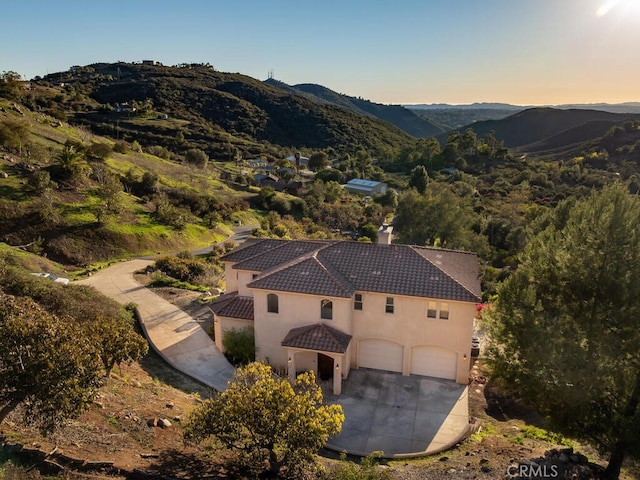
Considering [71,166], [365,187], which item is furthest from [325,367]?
[365,187]

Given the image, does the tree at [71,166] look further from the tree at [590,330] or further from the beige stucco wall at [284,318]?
the tree at [590,330]

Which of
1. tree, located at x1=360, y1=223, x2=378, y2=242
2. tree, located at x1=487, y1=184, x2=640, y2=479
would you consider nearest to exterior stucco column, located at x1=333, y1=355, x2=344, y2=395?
tree, located at x1=487, y1=184, x2=640, y2=479

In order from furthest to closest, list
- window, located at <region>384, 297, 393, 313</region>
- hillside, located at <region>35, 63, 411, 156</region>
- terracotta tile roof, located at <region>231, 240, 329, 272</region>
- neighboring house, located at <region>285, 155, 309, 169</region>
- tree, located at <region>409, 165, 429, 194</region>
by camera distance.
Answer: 1. hillside, located at <region>35, 63, 411, 156</region>
2. neighboring house, located at <region>285, 155, 309, 169</region>
3. tree, located at <region>409, 165, 429, 194</region>
4. terracotta tile roof, located at <region>231, 240, 329, 272</region>
5. window, located at <region>384, 297, 393, 313</region>

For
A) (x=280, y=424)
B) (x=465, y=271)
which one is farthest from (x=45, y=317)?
(x=465, y=271)

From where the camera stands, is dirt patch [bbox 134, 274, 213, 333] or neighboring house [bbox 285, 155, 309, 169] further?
neighboring house [bbox 285, 155, 309, 169]

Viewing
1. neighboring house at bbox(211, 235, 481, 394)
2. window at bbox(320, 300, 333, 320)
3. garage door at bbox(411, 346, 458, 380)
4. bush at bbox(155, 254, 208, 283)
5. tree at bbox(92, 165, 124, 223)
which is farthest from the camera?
tree at bbox(92, 165, 124, 223)

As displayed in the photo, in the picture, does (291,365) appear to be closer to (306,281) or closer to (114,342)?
(306,281)

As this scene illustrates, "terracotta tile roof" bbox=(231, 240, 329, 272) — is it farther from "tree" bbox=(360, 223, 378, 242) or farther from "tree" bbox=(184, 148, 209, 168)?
"tree" bbox=(184, 148, 209, 168)
